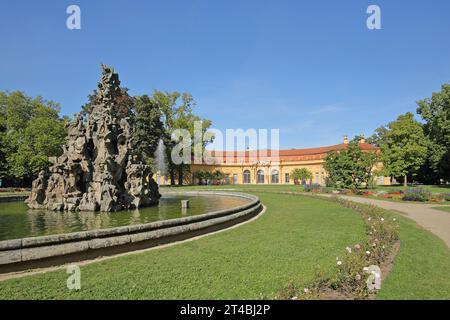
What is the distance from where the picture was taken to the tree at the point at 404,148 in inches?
1885

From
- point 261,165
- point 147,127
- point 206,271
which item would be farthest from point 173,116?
point 206,271

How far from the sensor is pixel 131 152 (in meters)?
17.4

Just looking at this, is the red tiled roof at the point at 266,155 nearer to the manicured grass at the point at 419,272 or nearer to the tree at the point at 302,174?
the tree at the point at 302,174

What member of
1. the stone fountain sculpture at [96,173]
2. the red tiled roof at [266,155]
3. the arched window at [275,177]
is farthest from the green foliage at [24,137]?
the arched window at [275,177]

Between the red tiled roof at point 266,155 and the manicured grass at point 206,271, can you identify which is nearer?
the manicured grass at point 206,271

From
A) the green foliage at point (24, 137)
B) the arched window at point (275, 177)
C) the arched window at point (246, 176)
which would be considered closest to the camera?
the green foliage at point (24, 137)

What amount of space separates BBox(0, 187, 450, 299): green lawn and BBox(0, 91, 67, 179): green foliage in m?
38.2

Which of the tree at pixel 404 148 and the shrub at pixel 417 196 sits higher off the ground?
the tree at pixel 404 148

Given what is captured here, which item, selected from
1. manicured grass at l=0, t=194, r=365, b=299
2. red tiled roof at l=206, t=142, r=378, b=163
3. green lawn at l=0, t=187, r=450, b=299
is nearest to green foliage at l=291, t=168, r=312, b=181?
red tiled roof at l=206, t=142, r=378, b=163

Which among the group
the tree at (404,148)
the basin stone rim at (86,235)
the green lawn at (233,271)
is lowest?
the green lawn at (233,271)

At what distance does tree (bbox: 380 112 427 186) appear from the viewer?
4788 cm

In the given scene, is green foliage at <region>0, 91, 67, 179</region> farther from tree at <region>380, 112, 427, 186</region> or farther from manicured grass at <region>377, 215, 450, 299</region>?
tree at <region>380, 112, 427, 186</region>
